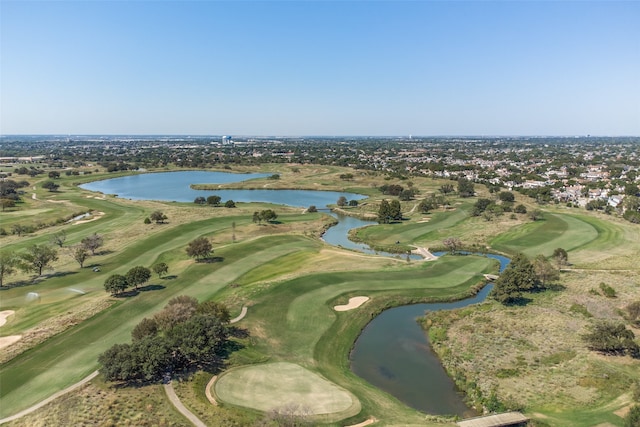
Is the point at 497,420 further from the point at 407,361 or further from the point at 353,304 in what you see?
the point at 353,304

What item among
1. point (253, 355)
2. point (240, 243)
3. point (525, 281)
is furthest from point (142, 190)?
point (525, 281)

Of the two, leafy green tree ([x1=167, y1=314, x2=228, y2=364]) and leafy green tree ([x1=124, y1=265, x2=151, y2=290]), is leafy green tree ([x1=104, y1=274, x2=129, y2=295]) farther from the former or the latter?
leafy green tree ([x1=167, y1=314, x2=228, y2=364])

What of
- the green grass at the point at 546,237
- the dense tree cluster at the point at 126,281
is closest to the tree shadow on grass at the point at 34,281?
the dense tree cluster at the point at 126,281

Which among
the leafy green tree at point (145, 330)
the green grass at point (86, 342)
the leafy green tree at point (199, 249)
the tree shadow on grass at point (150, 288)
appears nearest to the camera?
the green grass at point (86, 342)

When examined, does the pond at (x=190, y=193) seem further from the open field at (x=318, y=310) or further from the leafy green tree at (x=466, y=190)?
the open field at (x=318, y=310)

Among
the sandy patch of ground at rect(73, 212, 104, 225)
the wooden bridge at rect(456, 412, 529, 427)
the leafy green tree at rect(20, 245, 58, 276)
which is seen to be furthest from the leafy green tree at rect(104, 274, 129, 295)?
the sandy patch of ground at rect(73, 212, 104, 225)

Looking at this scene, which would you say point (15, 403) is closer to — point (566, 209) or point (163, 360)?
point (163, 360)
